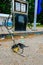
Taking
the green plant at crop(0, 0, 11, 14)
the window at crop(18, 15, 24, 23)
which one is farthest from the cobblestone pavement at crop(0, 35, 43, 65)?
the green plant at crop(0, 0, 11, 14)

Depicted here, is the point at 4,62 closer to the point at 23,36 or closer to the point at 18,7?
the point at 23,36

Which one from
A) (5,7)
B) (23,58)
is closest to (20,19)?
(23,58)

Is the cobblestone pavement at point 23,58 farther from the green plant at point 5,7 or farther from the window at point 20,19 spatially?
the green plant at point 5,7

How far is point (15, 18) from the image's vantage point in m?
11.7

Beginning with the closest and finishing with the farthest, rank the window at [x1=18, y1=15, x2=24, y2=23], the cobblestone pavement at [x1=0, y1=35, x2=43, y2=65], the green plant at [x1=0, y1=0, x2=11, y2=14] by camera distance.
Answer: the cobblestone pavement at [x1=0, y1=35, x2=43, y2=65] < the window at [x1=18, y1=15, x2=24, y2=23] < the green plant at [x1=0, y1=0, x2=11, y2=14]

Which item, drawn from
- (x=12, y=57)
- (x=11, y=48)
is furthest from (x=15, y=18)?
(x=12, y=57)

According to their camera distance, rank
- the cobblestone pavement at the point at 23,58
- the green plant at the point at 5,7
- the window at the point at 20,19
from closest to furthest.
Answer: the cobblestone pavement at the point at 23,58 < the window at the point at 20,19 < the green plant at the point at 5,7

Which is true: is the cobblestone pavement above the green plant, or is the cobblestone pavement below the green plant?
below

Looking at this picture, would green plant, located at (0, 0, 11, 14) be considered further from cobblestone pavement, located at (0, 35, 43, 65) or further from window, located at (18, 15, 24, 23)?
cobblestone pavement, located at (0, 35, 43, 65)

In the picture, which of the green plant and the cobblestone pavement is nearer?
the cobblestone pavement

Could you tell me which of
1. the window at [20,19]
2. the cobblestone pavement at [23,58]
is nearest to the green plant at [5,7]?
the window at [20,19]

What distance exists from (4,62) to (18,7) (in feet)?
21.3

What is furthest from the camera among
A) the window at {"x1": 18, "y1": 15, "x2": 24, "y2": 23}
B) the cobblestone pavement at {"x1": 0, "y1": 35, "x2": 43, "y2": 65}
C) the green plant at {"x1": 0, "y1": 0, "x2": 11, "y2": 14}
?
the green plant at {"x1": 0, "y1": 0, "x2": 11, "y2": 14}

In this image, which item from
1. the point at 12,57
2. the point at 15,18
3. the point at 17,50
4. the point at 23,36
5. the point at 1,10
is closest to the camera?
the point at 12,57
